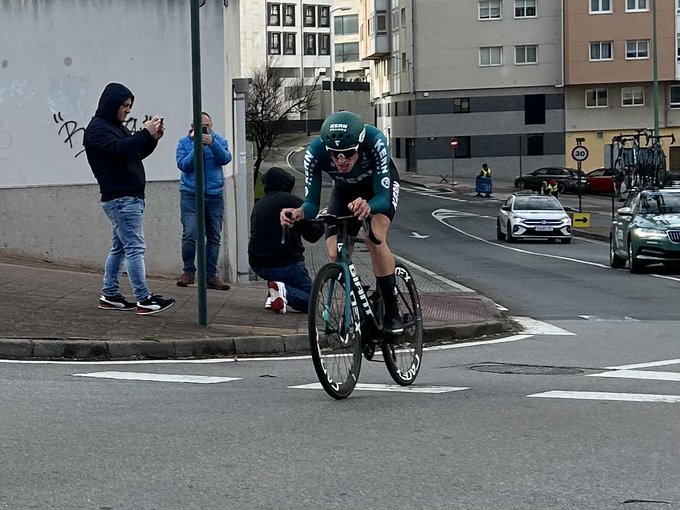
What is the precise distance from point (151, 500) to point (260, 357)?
19.2 ft

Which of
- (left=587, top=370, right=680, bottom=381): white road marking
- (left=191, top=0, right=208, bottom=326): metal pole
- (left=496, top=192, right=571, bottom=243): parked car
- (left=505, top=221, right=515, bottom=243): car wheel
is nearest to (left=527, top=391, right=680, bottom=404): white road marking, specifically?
(left=587, top=370, right=680, bottom=381): white road marking

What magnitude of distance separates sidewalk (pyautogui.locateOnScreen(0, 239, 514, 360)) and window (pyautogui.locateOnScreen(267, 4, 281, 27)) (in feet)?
390

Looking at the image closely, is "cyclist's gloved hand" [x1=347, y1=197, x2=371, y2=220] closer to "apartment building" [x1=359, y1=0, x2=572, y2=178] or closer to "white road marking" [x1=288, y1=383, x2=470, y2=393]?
"white road marking" [x1=288, y1=383, x2=470, y2=393]

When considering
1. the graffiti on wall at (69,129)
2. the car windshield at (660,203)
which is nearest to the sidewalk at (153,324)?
the graffiti on wall at (69,129)

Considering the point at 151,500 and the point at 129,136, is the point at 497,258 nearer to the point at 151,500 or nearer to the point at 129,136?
the point at 129,136

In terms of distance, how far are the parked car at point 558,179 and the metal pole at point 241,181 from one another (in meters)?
59.3

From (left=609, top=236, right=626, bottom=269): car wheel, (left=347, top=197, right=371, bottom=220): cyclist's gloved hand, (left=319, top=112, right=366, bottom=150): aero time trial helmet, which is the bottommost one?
(left=609, top=236, right=626, bottom=269): car wheel

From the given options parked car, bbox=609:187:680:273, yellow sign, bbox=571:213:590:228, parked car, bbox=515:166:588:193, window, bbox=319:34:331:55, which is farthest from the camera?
window, bbox=319:34:331:55

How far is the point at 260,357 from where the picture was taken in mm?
11227

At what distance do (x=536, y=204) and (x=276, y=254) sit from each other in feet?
102

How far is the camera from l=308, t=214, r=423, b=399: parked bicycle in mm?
7965

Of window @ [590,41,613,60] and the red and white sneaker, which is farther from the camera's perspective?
window @ [590,41,613,60]

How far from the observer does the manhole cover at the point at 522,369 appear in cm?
1022

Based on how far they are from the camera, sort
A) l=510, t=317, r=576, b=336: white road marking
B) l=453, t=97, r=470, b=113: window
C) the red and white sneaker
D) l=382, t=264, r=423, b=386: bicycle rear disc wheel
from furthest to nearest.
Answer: l=453, t=97, r=470, b=113: window < l=510, t=317, r=576, b=336: white road marking < the red and white sneaker < l=382, t=264, r=423, b=386: bicycle rear disc wheel
